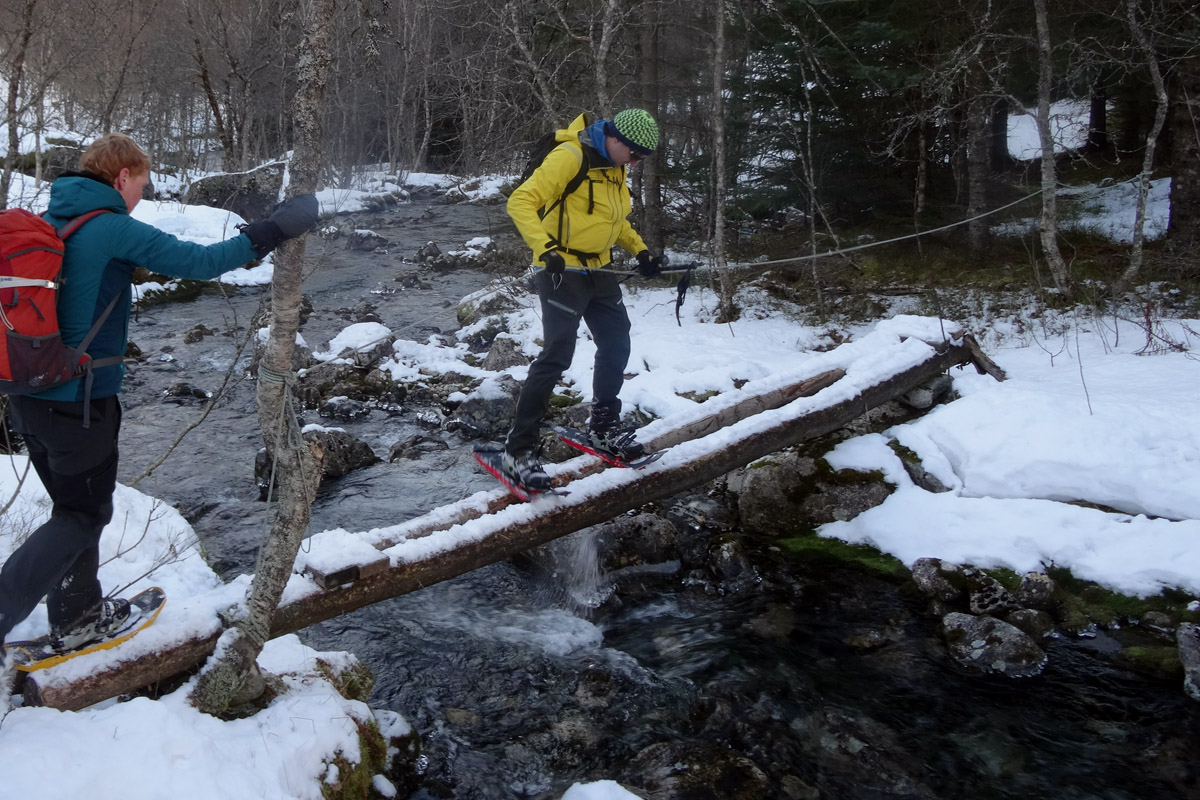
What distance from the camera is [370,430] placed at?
10688mm

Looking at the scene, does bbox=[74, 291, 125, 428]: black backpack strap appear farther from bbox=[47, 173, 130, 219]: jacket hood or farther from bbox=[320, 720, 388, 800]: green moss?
bbox=[320, 720, 388, 800]: green moss

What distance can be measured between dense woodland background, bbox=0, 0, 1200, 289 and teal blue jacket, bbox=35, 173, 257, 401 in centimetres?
688

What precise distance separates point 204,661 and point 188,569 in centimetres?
199

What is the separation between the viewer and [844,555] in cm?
710

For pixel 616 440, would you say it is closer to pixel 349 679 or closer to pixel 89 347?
pixel 349 679

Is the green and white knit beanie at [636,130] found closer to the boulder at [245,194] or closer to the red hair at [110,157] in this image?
the red hair at [110,157]

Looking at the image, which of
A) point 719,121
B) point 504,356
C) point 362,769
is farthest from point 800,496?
point 719,121

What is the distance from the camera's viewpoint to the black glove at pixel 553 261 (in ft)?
16.4

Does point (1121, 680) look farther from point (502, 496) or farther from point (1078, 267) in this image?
point (1078, 267)

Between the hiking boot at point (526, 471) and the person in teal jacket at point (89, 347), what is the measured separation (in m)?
2.44

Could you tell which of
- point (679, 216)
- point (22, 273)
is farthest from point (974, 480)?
point (679, 216)

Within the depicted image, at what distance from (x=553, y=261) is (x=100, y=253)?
95.4 inches

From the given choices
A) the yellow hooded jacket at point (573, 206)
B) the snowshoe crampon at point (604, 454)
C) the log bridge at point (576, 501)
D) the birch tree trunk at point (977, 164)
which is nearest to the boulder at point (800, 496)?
the log bridge at point (576, 501)

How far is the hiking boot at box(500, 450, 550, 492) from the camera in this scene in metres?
5.44
